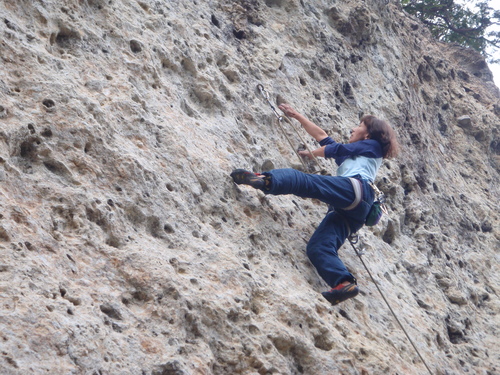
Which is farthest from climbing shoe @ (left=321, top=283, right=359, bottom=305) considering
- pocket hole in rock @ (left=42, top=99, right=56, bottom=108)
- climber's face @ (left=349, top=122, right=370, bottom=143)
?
pocket hole in rock @ (left=42, top=99, right=56, bottom=108)

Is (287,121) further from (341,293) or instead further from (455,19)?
(455,19)

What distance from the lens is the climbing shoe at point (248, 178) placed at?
4707 millimetres

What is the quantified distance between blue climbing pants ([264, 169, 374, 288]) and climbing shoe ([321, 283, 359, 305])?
95 millimetres

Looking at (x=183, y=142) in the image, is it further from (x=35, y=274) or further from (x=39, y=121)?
(x=35, y=274)

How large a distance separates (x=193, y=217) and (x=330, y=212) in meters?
1.47

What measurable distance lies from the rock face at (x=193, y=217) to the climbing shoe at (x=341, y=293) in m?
0.11

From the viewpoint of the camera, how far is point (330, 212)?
5359mm

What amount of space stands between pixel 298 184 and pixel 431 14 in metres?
9.59

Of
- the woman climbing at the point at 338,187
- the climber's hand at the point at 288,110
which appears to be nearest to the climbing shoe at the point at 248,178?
the woman climbing at the point at 338,187

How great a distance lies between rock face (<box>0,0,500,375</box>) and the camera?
335 centimetres

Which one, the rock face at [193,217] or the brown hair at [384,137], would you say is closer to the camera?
the rock face at [193,217]

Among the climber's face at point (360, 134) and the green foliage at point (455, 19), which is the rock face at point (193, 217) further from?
the green foliage at point (455, 19)

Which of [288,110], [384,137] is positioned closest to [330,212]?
[384,137]

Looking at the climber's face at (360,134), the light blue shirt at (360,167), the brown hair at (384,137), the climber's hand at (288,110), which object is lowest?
the climber's hand at (288,110)
